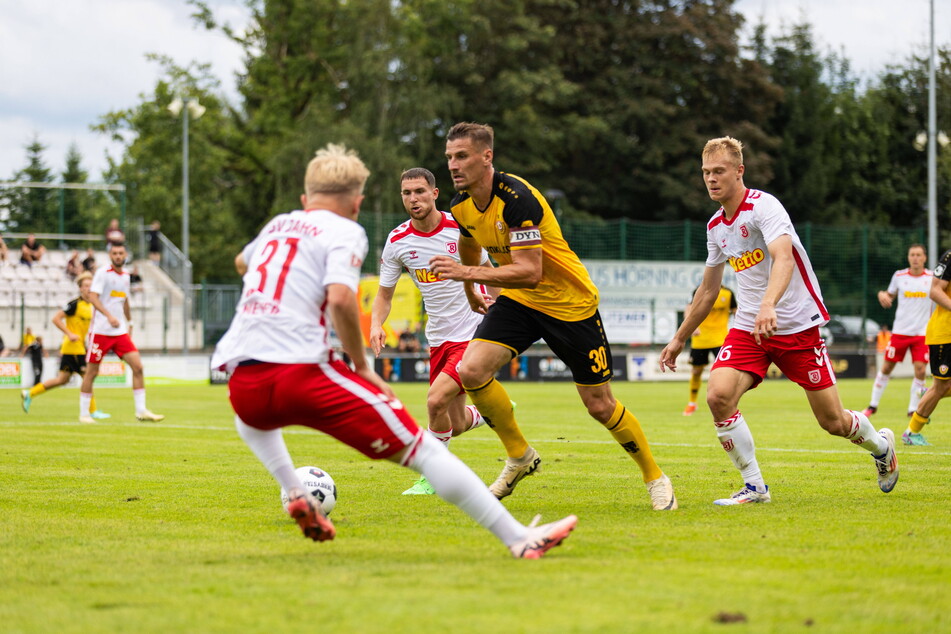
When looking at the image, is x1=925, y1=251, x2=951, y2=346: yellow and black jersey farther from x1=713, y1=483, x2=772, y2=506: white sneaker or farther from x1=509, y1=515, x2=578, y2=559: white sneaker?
x1=509, y1=515, x2=578, y2=559: white sneaker

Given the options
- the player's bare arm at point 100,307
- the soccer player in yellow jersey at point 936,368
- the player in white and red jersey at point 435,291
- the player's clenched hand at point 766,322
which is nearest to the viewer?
the player's clenched hand at point 766,322

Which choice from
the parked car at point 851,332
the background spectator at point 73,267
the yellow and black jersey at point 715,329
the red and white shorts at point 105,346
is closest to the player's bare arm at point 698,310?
the red and white shorts at point 105,346

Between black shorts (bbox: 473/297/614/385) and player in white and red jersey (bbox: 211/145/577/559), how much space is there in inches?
81.1

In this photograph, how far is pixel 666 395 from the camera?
24875 mm

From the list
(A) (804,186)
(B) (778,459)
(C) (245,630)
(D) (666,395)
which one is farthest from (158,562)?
(A) (804,186)

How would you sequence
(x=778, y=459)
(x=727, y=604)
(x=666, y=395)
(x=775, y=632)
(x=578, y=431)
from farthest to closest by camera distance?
(x=666, y=395) < (x=578, y=431) < (x=778, y=459) < (x=727, y=604) < (x=775, y=632)

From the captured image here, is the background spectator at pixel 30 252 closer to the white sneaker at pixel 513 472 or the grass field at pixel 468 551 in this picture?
the grass field at pixel 468 551

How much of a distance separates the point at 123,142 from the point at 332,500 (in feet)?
161

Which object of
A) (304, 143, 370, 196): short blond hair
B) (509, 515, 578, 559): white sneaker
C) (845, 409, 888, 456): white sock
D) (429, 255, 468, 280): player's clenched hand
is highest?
(304, 143, 370, 196): short blond hair

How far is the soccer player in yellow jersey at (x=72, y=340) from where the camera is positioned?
1895cm

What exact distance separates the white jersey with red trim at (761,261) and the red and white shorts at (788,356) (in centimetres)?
6

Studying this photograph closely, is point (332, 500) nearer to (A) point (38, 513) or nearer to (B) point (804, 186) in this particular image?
(A) point (38, 513)

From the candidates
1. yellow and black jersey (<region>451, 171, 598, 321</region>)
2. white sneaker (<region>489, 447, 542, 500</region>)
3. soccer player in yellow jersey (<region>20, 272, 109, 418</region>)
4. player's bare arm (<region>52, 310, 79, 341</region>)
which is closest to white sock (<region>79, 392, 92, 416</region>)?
soccer player in yellow jersey (<region>20, 272, 109, 418</region>)

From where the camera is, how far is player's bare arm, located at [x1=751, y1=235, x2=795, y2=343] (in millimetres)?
7145
